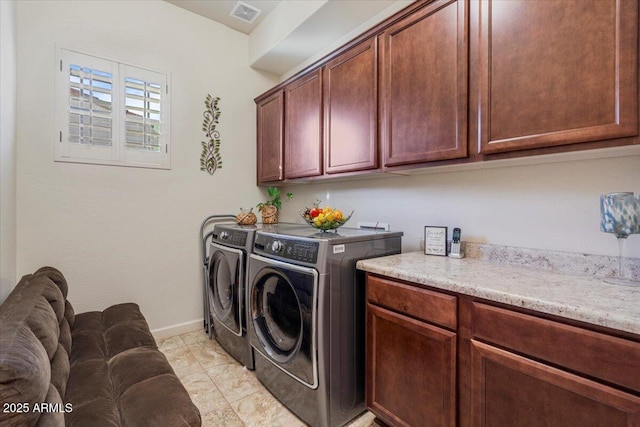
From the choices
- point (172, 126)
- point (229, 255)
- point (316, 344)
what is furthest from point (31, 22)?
point (316, 344)

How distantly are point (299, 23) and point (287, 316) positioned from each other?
89.4 inches

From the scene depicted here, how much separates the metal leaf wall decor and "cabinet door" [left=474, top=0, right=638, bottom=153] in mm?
2408

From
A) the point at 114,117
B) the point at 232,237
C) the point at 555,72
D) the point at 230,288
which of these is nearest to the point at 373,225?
the point at 232,237

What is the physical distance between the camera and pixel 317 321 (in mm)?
1500

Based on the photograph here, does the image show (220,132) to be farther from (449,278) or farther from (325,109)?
(449,278)

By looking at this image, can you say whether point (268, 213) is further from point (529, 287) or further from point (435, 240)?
point (529, 287)

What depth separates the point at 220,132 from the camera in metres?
3.00

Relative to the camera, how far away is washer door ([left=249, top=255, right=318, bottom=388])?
1535 mm

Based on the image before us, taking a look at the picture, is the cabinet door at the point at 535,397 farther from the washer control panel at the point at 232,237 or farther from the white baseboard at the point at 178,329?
the white baseboard at the point at 178,329

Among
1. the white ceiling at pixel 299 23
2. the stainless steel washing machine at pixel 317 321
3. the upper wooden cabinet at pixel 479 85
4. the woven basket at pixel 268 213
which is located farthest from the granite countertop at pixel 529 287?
the white ceiling at pixel 299 23

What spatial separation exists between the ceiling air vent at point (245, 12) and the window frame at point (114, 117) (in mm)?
882

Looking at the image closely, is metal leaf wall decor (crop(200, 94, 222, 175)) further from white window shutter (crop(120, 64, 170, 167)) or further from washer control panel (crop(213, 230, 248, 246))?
washer control panel (crop(213, 230, 248, 246))

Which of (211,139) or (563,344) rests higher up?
(211,139)

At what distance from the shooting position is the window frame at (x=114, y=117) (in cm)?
222
